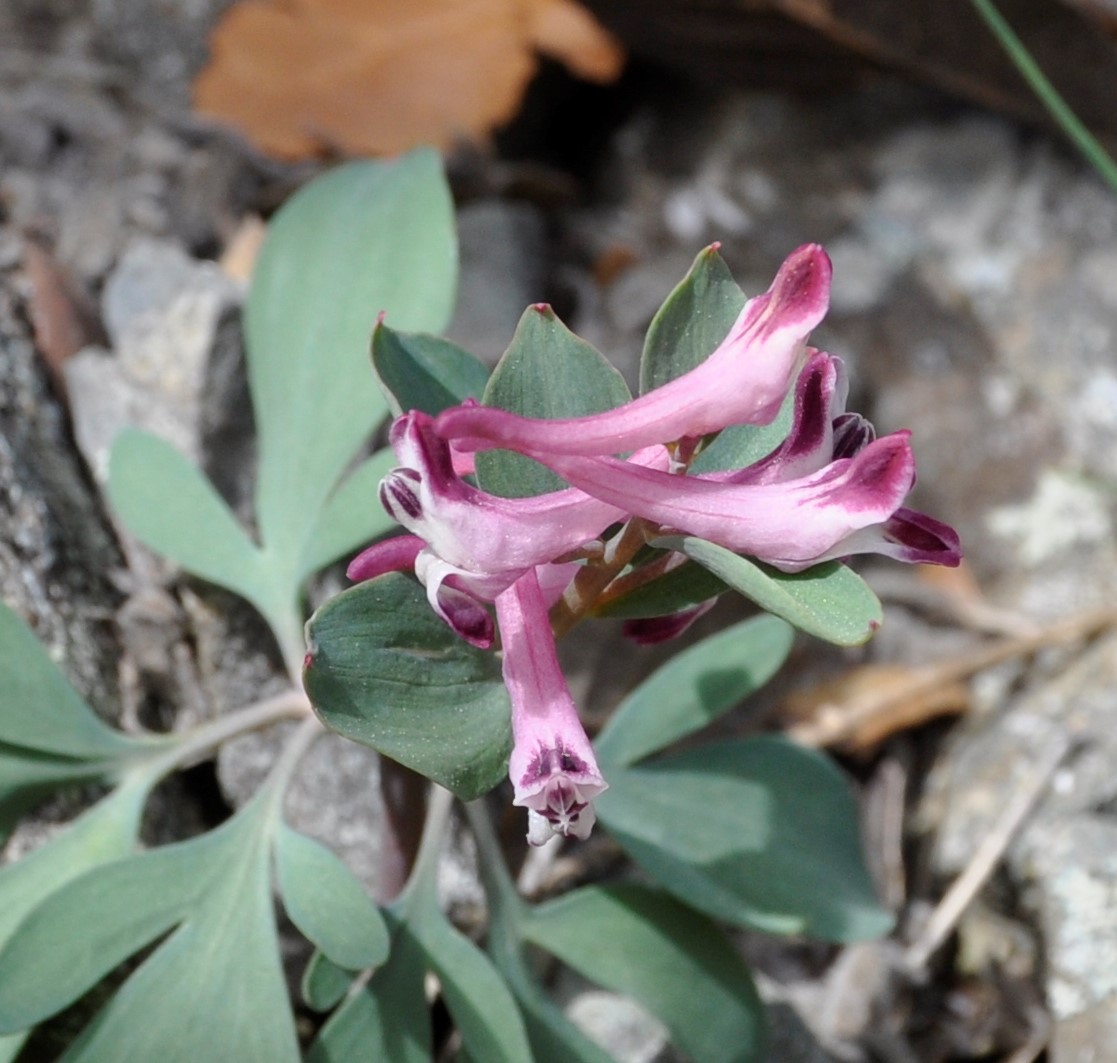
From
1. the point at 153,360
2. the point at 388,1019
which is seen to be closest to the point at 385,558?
the point at 388,1019

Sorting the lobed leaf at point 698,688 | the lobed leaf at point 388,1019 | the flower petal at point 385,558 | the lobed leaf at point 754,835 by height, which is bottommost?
the lobed leaf at point 388,1019

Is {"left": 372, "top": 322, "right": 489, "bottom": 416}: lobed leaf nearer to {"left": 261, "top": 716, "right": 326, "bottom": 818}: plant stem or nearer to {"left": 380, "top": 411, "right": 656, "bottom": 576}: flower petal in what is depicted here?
{"left": 380, "top": 411, "right": 656, "bottom": 576}: flower petal

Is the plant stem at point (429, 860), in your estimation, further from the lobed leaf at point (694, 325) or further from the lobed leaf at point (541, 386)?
the lobed leaf at point (694, 325)

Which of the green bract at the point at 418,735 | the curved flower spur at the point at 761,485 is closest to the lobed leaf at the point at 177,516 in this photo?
the green bract at the point at 418,735

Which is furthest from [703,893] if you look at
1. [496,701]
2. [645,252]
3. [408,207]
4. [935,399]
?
[645,252]

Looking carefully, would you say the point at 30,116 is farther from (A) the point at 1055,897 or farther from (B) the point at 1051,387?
(A) the point at 1055,897

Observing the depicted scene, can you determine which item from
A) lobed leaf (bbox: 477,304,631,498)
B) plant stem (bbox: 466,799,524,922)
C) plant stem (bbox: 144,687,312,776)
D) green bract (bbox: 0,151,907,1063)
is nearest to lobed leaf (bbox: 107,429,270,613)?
green bract (bbox: 0,151,907,1063)
